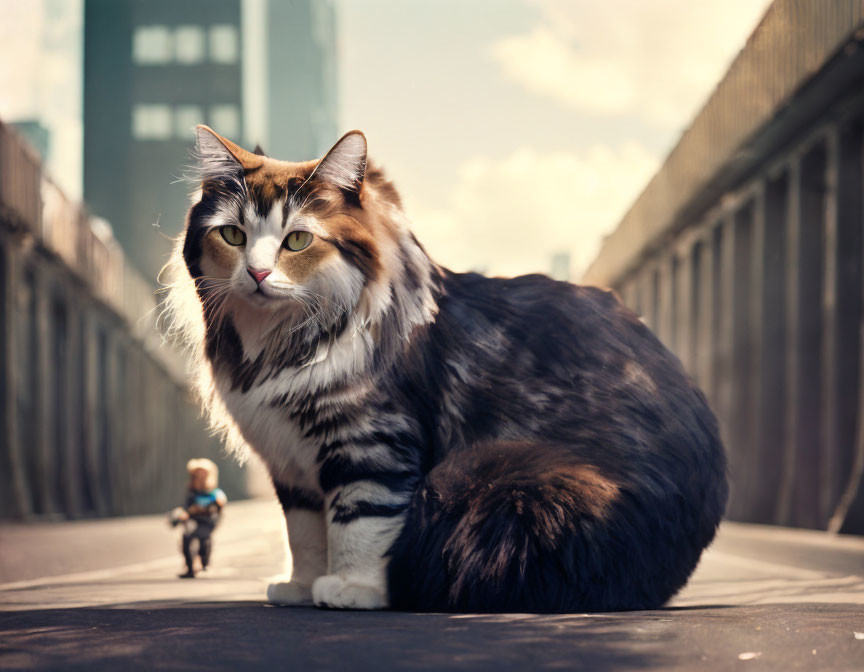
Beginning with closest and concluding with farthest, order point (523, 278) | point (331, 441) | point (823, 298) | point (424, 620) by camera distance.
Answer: point (424, 620), point (331, 441), point (523, 278), point (823, 298)

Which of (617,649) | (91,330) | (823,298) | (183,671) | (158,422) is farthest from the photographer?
(158,422)

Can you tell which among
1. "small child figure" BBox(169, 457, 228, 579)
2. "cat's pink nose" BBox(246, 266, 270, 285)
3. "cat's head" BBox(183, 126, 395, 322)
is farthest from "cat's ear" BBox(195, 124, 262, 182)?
"small child figure" BBox(169, 457, 228, 579)

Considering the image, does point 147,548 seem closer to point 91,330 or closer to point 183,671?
point 183,671

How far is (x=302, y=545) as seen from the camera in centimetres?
459

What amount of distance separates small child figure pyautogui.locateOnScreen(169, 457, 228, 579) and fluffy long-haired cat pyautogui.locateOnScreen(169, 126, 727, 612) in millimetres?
2116

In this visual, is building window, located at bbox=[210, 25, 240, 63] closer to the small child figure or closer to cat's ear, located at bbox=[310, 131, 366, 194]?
the small child figure

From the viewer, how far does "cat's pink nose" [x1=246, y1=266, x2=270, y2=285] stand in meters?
4.06

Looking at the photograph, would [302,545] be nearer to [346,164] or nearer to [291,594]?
[291,594]

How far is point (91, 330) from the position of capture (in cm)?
2436

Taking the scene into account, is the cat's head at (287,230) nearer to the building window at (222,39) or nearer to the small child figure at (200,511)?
the small child figure at (200,511)

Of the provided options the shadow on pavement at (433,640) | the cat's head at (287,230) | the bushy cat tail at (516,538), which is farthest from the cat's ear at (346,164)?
the shadow on pavement at (433,640)

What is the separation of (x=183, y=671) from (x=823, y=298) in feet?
44.0

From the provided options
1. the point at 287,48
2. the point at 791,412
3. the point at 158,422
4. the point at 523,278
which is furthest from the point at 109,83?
the point at 523,278

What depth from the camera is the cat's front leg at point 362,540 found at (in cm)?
406
